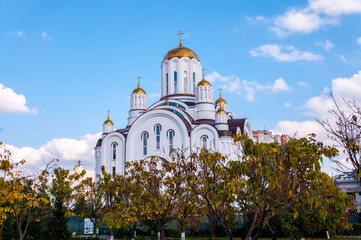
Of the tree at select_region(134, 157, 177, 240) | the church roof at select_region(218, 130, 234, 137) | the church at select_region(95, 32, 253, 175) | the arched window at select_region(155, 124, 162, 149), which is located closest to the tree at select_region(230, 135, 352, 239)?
the tree at select_region(134, 157, 177, 240)

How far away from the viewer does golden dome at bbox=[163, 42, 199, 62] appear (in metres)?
37.7

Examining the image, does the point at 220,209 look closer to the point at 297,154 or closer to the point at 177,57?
the point at 297,154

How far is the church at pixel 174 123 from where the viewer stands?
1205 inches

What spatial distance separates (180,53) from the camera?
37.7 metres

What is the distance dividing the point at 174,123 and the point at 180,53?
9468 millimetres

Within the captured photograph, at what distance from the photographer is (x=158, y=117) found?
1281 inches

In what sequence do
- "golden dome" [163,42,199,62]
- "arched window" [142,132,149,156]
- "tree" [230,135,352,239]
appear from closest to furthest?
"tree" [230,135,352,239] < "arched window" [142,132,149,156] < "golden dome" [163,42,199,62]

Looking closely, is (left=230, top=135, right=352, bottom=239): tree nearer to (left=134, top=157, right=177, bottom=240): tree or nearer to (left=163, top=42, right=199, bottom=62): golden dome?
(left=134, top=157, right=177, bottom=240): tree

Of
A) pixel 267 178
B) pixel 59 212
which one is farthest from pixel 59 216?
pixel 267 178

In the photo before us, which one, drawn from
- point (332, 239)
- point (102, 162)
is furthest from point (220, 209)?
point (102, 162)

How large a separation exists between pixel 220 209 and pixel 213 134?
22566mm

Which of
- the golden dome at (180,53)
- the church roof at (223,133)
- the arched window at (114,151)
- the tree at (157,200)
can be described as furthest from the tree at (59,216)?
the golden dome at (180,53)

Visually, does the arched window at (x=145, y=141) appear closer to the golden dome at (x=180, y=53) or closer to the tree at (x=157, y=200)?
the golden dome at (x=180, y=53)

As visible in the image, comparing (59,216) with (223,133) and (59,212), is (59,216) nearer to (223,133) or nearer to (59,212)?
(59,212)
